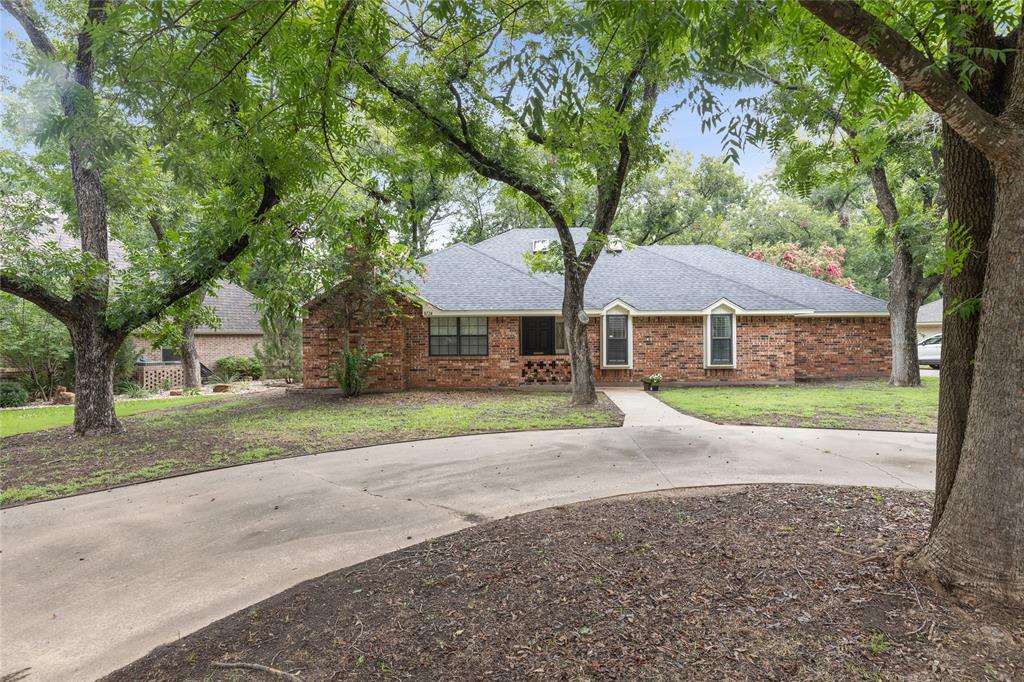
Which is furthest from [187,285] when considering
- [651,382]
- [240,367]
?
[240,367]

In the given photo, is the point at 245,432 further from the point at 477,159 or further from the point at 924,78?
the point at 924,78

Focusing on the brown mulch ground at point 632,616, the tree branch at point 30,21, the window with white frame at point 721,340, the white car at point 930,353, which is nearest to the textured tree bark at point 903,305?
the window with white frame at point 721,340

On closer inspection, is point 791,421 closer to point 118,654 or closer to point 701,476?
point 701,476

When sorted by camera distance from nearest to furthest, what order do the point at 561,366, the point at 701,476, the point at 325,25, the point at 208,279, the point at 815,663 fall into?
the point at 815,663, the point at 325,25, the point at 701,476, the point at 208,279, the point at 561,366

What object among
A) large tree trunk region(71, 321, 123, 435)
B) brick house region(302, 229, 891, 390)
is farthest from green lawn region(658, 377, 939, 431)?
large tree trunk region(71, 321, 123, 435)

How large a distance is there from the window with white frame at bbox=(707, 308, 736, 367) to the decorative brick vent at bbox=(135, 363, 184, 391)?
18.9 m

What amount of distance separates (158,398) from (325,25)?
15742mm

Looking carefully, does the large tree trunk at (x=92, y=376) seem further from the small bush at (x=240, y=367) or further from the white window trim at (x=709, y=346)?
the white window trim at (x=709, y=346)

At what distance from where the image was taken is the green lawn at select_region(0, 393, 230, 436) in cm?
988

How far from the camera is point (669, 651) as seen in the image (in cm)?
238

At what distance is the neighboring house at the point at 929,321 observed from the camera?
2723 cm

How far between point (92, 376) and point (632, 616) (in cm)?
960

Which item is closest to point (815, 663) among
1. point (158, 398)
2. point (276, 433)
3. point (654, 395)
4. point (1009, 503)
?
point (1009, 503)

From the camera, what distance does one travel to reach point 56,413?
12031 mm
